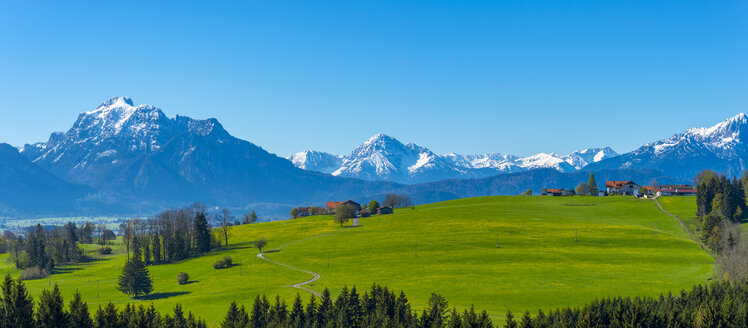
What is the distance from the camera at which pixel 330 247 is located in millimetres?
173250

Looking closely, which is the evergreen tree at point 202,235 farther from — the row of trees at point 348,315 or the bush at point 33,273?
the row of trees at point 348,315

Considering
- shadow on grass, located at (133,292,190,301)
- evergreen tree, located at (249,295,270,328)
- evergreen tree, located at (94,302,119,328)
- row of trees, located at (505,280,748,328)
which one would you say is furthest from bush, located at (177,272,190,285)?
row of trees, located at (505,280,748,328)

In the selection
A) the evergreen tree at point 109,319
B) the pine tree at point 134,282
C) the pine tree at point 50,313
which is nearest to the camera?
the pine tree at point 50,313

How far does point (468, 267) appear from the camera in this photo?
140000 mm

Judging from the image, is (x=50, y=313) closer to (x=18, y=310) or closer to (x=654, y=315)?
(x=18, y=310)

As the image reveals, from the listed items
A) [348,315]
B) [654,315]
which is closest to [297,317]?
[348,315]

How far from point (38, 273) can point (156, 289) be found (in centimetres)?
5828

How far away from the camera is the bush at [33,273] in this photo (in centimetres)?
17525

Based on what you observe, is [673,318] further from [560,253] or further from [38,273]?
[38,273]

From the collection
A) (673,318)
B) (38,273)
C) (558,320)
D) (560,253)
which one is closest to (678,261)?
(560,253)

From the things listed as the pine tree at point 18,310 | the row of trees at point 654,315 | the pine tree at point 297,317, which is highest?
the pine tree at point 18,310

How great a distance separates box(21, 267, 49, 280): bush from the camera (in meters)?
175

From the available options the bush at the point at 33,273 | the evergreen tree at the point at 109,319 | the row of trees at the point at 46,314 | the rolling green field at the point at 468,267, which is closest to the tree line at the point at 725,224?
the rolling green field at the point at 468,267

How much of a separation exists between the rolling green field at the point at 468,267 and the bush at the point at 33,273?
5.70m
